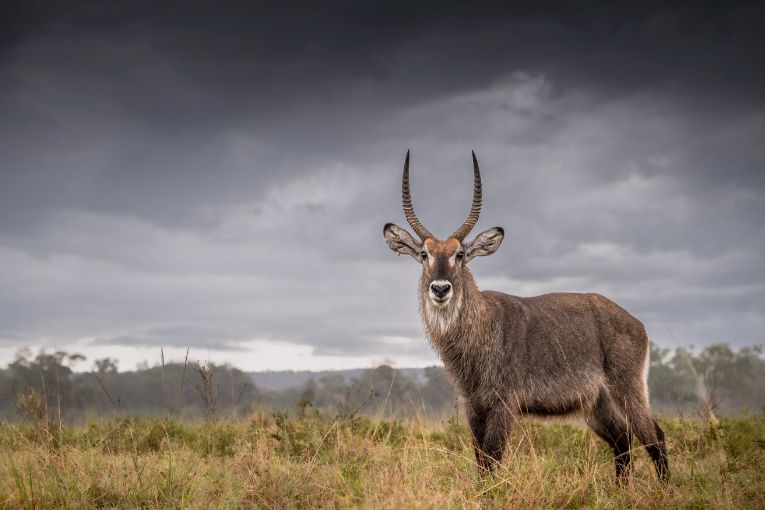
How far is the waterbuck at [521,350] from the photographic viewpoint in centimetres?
698

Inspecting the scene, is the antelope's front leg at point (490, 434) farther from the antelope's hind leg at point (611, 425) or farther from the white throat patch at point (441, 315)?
the antelope's hind leg at point (611, 425)

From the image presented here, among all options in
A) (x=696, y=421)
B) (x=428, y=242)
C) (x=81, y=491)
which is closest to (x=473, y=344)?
(x=428, y=242)

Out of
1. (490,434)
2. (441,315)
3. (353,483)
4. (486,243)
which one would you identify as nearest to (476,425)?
(490,434)

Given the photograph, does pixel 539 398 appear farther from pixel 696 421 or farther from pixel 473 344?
pixel 696 421

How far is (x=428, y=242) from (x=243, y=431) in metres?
3.99

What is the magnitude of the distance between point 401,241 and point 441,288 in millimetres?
1369

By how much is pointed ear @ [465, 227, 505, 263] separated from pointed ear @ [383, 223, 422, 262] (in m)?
0.60

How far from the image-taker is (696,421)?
35.0 feet

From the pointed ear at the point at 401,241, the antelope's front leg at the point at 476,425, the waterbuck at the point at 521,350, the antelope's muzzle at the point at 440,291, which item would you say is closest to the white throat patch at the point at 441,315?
the waterbuck at the point at 521,350

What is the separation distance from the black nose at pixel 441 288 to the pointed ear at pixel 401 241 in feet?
3.16

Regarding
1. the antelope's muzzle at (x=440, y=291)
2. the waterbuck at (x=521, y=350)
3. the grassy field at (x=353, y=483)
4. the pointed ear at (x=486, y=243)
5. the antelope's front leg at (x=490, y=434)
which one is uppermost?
the pointed ear at (x=486, y=243)

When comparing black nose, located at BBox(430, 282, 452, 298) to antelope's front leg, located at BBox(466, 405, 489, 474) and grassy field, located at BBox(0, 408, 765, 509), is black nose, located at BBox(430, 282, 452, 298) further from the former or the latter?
grassy field, located at BBox(0, 408, 765, 509)

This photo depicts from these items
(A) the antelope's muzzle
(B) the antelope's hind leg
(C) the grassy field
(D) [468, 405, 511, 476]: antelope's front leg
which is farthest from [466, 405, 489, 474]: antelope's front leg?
(B) the antelope's hind leg

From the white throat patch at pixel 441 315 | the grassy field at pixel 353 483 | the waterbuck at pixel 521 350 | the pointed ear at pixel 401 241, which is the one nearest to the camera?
the grassy field at pixel 353 483
